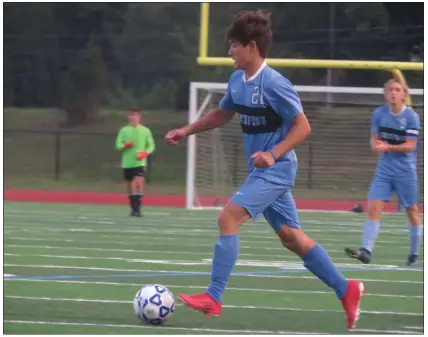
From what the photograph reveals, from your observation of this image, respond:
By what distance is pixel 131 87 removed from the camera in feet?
118

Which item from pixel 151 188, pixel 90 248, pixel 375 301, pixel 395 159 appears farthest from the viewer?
pixel 151 188

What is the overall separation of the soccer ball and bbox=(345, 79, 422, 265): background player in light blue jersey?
3.67 meters

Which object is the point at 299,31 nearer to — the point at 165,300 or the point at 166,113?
the point at 166,113

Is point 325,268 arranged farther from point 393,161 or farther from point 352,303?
point 393,161

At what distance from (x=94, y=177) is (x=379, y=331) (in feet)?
84.9

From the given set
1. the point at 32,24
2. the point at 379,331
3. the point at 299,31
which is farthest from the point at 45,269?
the point at 32,24

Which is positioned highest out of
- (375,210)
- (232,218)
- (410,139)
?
(410,139)

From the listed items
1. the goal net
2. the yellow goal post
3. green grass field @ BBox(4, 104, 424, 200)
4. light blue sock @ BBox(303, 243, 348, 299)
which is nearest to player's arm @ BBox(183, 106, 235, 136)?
light blue sock @ BBox(303, 243, 348, 299)

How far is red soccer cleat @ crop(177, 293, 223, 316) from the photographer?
6891 millimetres

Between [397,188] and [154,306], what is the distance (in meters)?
4.38

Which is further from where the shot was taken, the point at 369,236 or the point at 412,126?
the point at 369,236

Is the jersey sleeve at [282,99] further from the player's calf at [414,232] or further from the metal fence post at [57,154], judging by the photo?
the metal fence post at [57,154]

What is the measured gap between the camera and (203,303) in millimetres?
6914

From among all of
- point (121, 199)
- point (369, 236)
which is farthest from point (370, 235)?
point (121, 199)
